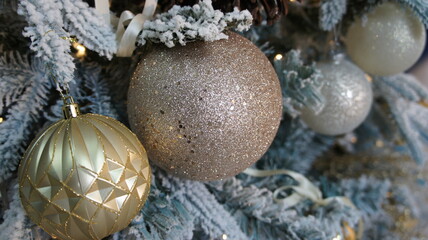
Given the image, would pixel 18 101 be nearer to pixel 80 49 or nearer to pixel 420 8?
pixel 80 49

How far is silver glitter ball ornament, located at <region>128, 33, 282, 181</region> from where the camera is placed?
33 centimetres

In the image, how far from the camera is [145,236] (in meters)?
0.36

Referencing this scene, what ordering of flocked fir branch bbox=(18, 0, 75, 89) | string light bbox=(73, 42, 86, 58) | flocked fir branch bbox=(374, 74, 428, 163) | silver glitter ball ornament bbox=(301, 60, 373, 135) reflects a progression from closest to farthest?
flocked fir branch bbox=(18, 0, 75, 89) < string light bbox=(73, 42, 86, 58) < silver glitter ball ornament bbox=(301, 60, 373, 135) < flocked fir branch bbox=(374, 74, 428, 163)

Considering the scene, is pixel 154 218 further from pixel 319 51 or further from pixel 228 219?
pixel 319 51

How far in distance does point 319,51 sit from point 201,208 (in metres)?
0.30

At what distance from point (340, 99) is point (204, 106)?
256 mm

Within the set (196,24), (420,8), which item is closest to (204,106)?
(196,24)

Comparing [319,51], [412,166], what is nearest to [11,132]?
[319,51]

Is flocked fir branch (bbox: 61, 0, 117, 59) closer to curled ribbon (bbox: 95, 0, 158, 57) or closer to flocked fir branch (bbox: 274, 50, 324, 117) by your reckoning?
curled ribbon (bbox: 95, 0, 158, 57)

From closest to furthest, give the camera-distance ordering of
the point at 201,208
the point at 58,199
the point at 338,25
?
1. the point at 58,199
2. the point at 201,208
3. the point at 338,25

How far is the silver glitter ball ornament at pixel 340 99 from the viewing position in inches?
20.1

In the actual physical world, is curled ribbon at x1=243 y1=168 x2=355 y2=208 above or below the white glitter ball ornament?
below

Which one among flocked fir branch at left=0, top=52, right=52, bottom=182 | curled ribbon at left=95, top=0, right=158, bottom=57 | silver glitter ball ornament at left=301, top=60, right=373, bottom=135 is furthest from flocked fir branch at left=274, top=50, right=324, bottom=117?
flocked fir branch at left=0, top=52, right=52, bottom=182

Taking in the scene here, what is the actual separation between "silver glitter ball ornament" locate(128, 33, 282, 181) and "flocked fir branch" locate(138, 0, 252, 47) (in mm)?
19
